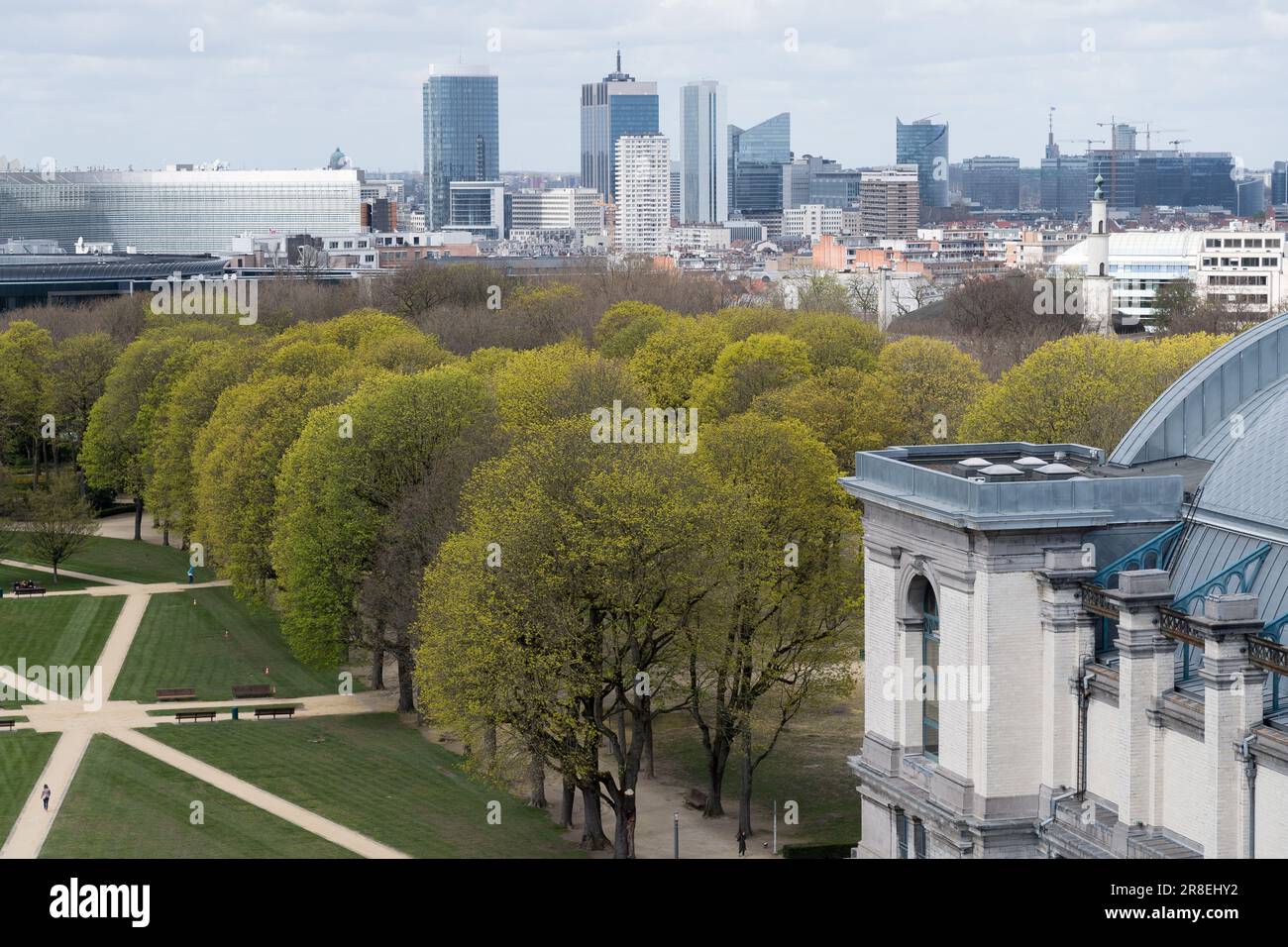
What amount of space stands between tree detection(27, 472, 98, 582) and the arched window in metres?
59.6

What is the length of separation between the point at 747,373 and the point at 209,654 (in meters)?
26.6

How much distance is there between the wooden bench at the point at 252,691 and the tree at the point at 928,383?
27.1 m

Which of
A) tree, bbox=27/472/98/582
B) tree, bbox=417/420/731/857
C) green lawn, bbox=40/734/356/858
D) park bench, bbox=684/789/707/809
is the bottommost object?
green lawn, bbox=40/734/356/858

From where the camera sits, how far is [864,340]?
98.1m

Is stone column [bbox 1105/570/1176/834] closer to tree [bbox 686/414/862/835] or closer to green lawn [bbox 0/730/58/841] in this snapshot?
tree [bbox 686/414/862/835]

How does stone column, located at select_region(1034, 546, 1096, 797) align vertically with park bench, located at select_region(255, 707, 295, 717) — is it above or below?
above

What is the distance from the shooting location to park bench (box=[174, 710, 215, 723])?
62.5 m

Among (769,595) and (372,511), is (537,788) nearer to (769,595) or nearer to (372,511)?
(769,595)

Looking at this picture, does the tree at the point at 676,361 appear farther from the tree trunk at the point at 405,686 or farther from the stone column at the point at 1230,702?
the stone column at the point at 1230,702

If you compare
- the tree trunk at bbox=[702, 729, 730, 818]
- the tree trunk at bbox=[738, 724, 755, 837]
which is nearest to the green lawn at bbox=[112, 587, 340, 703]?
the tree trunk at bbox=[702, 729, 730, 818]

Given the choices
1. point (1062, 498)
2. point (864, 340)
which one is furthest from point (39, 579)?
point (1062, 498)

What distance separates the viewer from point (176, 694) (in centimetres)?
6594

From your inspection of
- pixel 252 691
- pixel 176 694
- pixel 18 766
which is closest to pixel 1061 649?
pixel 18 766

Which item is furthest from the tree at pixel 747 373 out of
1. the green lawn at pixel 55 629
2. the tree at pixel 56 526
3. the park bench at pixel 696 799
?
the park bench at pixel 696 799
